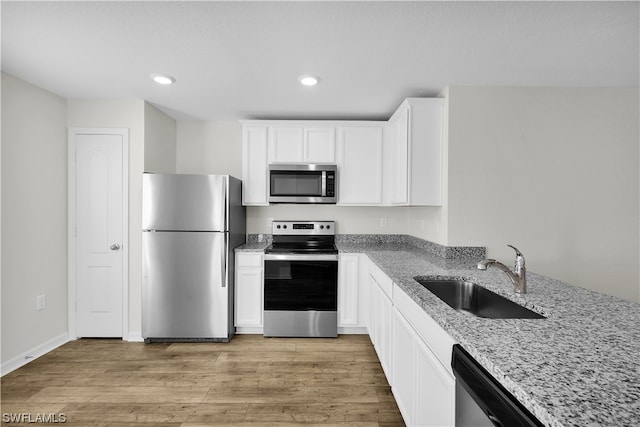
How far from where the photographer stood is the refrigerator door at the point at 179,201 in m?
2.92

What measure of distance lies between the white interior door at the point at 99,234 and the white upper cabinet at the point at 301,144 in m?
1.46

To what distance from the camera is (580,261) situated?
2561 mm

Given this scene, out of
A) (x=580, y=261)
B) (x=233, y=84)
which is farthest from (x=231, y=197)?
(x=580, y=261)

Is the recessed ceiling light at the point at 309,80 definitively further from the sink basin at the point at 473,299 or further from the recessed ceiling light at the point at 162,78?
the sink basin at the point at 473,299

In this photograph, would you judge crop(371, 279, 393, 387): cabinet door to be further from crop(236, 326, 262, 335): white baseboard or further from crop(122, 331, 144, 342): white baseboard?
crop(122, 331, 144, 342): white baseboard

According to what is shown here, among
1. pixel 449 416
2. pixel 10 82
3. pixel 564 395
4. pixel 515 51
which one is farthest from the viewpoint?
pixel 10 82

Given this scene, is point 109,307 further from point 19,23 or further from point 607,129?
point 607,129

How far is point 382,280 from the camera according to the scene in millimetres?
2404

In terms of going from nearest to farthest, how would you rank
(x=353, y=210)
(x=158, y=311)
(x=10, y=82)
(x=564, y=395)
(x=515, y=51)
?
(x=564, y=395), (x=515, y=51), (x=10, y=82), (x=158, y=311), (x=353, y=210)

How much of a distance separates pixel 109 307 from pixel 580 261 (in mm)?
4266

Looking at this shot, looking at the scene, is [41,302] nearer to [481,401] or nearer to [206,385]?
[206,385]

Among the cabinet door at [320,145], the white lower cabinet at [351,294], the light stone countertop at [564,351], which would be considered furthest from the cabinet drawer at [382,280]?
the cabinet door at [320,145]

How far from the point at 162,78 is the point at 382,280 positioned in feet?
7.68

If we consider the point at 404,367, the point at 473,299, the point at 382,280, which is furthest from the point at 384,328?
the point at 473,299
